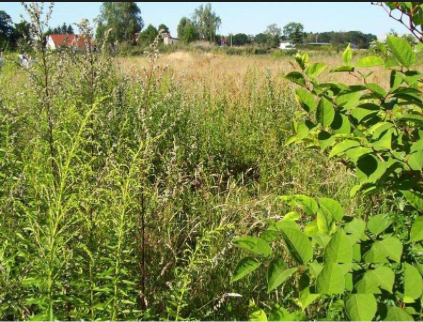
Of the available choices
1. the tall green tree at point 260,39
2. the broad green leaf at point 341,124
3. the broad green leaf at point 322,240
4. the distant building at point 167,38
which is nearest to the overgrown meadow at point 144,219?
the broad green leaf at point 322,240

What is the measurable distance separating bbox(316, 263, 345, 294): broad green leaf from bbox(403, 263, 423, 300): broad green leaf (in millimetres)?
262

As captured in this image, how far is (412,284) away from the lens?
1195mm

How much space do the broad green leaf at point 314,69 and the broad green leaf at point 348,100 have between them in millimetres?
126

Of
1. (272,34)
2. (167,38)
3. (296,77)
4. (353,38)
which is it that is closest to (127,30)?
(167,38)

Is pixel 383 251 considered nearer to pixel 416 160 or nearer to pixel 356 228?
pixel 356 228

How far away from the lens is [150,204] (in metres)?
2.36

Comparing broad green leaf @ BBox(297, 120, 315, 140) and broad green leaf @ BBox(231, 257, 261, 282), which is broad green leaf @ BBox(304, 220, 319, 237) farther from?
broad green leaf @ BBox(297, 120, 315, 140)

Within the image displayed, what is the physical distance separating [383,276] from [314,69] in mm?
809

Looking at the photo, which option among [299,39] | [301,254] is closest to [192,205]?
[301,254]

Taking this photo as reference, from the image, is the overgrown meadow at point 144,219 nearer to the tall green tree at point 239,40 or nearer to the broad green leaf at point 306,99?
the broad green leaf at point 306,99

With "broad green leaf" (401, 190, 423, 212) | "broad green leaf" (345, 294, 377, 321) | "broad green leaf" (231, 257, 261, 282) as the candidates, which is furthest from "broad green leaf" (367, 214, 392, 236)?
"broad green leaf" (231, 257, 261, 282)

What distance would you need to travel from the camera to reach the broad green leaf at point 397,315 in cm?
118

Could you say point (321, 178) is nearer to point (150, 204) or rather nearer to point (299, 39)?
point (150, 204)

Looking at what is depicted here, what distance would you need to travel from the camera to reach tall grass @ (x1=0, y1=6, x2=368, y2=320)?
5.38ft
